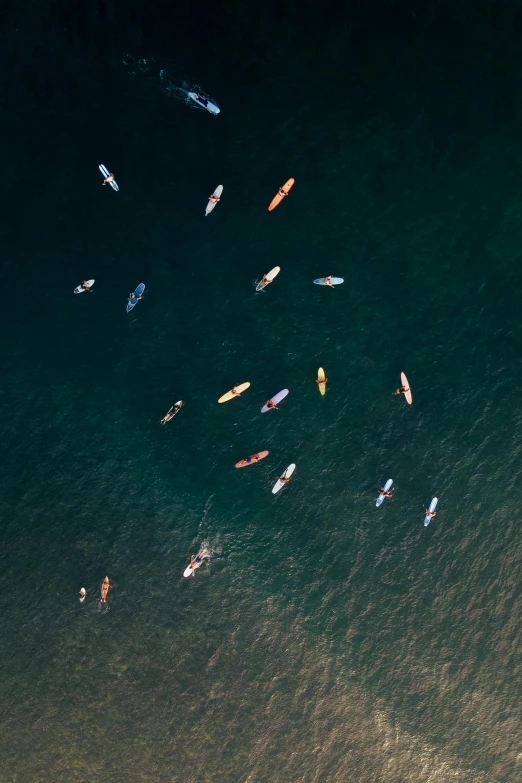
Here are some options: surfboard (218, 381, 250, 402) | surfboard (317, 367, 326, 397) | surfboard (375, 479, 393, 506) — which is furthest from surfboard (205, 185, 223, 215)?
surfboard (375, 479, 393, 506)

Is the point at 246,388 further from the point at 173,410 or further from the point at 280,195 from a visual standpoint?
the point at 280,195

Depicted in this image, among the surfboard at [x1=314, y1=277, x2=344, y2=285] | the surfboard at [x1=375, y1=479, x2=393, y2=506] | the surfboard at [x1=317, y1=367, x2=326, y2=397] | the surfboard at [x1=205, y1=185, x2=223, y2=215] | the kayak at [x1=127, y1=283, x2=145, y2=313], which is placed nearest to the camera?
the surfboard at [x1=205, y1=185, x2=223, y2=215]

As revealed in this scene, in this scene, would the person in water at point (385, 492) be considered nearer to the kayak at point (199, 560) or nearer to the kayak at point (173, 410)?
the kayak at point (199, 560)

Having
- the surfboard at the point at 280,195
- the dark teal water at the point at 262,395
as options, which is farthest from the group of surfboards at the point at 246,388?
the dark teal water at the point at 262,395

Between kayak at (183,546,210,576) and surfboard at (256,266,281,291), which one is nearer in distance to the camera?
surfboard at (256,266,281,291)

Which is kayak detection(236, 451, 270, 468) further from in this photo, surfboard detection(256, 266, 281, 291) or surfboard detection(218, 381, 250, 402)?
surfboard detection(256, 266, 281, 291)

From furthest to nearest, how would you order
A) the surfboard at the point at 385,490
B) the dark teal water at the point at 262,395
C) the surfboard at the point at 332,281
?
the surfboard at the point at 385,490
the surfboard at the point at 332,281
the dark teal water at the point at 262,395

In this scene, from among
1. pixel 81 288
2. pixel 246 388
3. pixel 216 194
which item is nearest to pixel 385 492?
pixel 246 388
